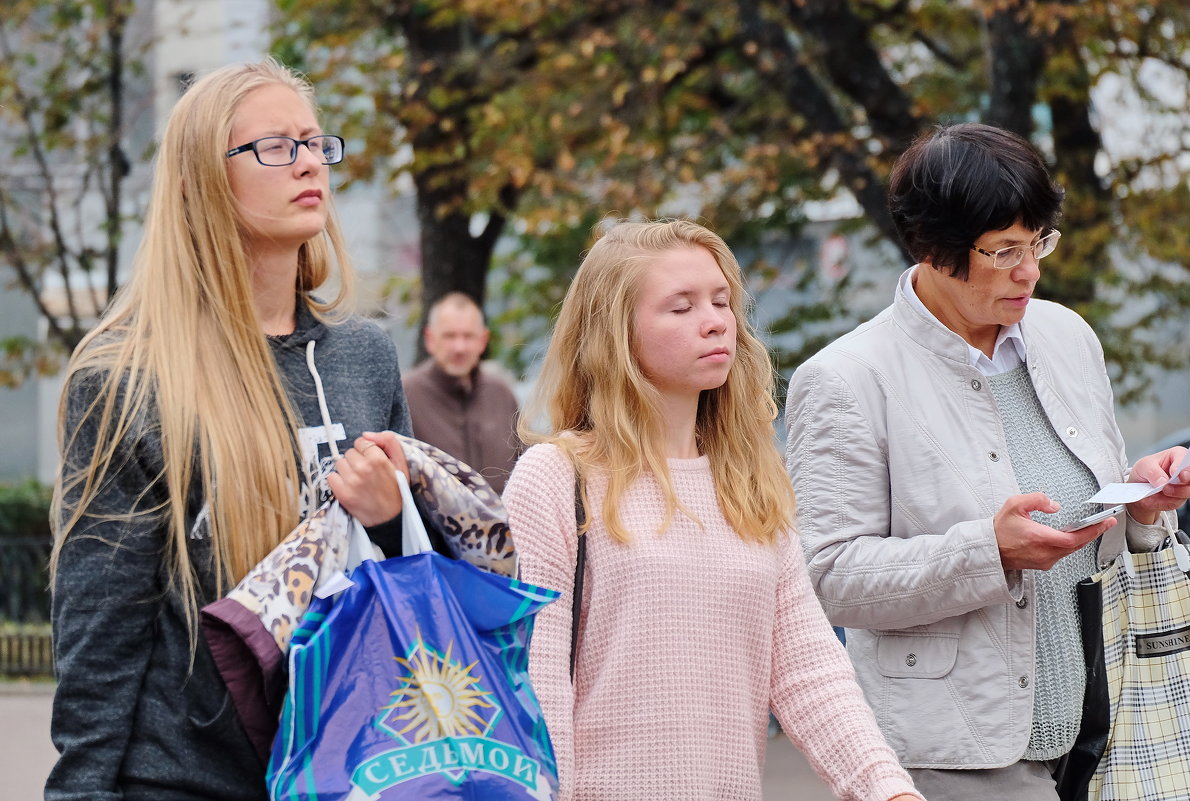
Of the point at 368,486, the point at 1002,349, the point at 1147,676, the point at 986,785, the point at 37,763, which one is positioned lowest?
the point at 37,763

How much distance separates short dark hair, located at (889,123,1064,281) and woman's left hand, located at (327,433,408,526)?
1.42m

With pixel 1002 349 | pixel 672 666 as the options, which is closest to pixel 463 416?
pixel 1002 349

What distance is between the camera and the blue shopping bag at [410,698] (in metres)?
2.26

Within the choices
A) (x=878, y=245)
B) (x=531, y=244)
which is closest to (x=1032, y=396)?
(x=878, y=245)

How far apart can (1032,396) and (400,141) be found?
9.39 m

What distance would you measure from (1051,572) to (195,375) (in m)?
1.78

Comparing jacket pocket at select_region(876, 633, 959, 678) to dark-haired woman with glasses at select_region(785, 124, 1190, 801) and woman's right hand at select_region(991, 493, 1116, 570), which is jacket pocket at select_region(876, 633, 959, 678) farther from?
woman's right hand at select_region(991, 493, 1116, 570)

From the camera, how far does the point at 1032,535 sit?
3039mm

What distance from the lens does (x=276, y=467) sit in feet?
8.34

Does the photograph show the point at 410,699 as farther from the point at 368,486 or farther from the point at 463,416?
the point at 463,416

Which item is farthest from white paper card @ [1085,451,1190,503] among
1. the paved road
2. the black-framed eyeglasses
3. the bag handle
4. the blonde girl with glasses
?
the paved road

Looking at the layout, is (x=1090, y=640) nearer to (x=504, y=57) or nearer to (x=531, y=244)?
(x=504, y=57)

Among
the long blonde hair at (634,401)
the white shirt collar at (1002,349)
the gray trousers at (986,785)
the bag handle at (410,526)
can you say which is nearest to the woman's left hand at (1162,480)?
the white shirt collar at (1002,349)

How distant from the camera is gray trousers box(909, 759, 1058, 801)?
3.14 metres
